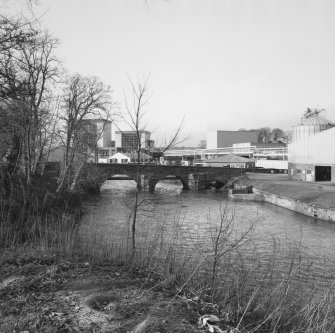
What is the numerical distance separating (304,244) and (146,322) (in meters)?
17.3

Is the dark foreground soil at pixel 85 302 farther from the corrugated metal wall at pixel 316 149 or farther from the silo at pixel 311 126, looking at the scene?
the silo at pixel 311 126

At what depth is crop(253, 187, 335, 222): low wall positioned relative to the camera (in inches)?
1164

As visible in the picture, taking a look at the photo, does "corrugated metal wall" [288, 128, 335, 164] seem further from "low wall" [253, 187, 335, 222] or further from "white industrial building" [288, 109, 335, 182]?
"low wall" [253, 187, 335, 222]

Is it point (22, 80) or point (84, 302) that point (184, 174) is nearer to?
point (22, 80)

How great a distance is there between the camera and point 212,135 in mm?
129875

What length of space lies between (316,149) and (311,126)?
82.9ft

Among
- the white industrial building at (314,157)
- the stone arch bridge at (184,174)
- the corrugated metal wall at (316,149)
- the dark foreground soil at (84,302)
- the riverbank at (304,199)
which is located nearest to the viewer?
the dark foreground soil at (84,302)

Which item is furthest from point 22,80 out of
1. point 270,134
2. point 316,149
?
point 270,134

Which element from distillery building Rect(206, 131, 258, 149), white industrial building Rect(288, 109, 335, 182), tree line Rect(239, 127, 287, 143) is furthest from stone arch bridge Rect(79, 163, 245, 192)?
tree line Rect(239, 127, 287, 143)

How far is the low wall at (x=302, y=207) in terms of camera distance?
29.6m

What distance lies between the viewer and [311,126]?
72.6 metres

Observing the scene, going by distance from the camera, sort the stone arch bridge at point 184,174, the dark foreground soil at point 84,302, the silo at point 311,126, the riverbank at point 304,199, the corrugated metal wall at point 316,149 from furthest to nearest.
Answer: the silo at point 311,126
the stone arch bridge at point 184,174
the corrugated metal wall at point 316,149
the riverbank at point 304,199
the dark foreground soil at point 84,302

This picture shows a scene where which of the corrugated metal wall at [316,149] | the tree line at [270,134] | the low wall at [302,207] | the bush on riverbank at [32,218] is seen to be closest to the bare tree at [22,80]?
the bush on riverbank at [32,218]

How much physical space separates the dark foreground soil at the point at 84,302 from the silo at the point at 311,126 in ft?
235
